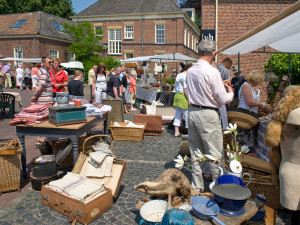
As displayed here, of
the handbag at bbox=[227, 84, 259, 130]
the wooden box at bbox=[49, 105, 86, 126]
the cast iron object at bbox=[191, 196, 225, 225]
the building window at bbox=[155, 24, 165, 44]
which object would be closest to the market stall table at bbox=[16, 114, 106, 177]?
the wooden box at bbox=[49, 105, 86, 126]

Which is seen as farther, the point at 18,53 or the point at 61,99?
the point at 18,53

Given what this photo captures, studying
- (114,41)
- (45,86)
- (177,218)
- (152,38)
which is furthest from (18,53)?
(177,218)

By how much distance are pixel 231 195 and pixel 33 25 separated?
32988 millimetres

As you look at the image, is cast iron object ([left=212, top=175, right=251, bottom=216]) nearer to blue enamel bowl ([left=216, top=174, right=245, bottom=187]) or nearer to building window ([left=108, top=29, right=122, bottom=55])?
blue enamel bowl ([left=216, top=174, right=245, bottom=187])

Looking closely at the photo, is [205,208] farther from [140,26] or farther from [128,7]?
[128,7]

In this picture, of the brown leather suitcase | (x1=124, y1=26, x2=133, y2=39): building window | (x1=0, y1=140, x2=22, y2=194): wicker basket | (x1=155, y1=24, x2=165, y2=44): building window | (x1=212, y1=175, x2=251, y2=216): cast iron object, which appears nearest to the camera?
(x1=212, y1=175, x2=251, y2=216): cast iron object

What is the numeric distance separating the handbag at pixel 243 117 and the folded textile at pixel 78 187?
8.31ft

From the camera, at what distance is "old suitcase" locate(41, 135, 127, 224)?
3385mm

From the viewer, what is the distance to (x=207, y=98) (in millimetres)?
3590

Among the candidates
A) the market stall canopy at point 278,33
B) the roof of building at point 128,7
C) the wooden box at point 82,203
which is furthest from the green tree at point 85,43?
the wooden box at point 82,203

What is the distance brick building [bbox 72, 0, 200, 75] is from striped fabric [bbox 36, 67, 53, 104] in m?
26.7

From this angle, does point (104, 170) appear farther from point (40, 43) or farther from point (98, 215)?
point (40, 43)

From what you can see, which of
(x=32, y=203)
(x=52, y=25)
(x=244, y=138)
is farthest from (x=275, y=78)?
(x=52, y=25)

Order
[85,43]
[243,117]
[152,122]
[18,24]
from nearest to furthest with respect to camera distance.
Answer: [243,117] → [152,122] → [85,43] → [18,24]
